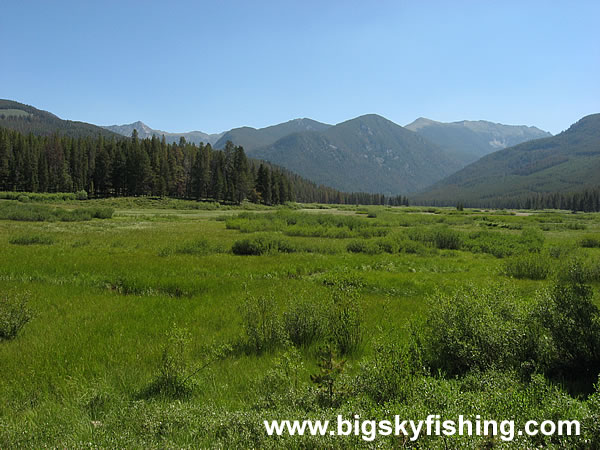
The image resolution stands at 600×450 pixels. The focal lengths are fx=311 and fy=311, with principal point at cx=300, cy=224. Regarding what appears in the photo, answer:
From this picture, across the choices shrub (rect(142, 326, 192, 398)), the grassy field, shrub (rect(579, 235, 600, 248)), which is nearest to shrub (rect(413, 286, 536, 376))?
the grassy field

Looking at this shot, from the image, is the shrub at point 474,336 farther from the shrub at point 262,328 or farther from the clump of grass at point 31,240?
the clump of grass at point 31,240

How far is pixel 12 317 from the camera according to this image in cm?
779

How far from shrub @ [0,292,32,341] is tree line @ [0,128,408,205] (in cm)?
8807

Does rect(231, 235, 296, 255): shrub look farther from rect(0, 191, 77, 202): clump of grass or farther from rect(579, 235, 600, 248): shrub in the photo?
rect(0, 191, 77, 202): clump of grass

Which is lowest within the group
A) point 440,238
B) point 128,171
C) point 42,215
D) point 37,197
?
point 440,238

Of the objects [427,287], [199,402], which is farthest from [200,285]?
[427,287]

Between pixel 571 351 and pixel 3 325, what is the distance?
39.5 ft

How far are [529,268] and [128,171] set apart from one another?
10099cm

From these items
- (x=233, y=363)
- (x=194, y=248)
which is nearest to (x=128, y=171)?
(x=194, y=248)

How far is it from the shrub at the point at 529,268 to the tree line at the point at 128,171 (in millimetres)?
84287

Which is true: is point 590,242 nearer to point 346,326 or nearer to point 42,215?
point 346,326

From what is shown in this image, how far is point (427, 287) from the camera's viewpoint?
1352 cm

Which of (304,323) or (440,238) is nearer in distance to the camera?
(304,323)

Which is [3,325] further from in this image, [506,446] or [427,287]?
[427,287]
